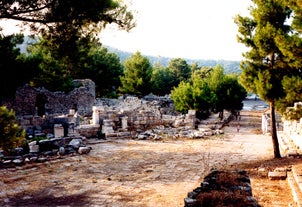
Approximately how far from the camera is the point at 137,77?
163 feet

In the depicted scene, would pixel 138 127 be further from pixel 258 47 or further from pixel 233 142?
pixel 258 47

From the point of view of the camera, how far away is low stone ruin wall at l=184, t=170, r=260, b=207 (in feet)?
19.1

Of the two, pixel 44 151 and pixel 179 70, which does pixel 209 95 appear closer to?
pixel 44 151

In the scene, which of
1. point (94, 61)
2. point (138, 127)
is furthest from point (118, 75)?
point (138, 127)

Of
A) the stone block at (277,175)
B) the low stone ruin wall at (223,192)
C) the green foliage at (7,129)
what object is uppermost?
the green foliage at (7,129)

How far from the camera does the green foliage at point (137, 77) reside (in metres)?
49.6

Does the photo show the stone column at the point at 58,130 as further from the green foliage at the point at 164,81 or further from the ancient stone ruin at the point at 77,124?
the green foliage at the point at 164,81

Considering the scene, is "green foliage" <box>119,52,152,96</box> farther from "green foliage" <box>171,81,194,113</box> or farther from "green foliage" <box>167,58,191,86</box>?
"green foliage" <box>167,58,191,86</box>

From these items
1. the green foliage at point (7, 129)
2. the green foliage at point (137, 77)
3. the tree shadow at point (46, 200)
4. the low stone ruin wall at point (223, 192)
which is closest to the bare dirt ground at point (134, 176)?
the tree shadow at point (46, 200)

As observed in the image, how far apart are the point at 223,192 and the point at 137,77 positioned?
1730 inches

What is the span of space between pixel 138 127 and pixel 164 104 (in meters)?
18.4

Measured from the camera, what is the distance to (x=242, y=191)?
6.53 m

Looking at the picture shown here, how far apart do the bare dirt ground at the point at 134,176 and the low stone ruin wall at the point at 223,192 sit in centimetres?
183

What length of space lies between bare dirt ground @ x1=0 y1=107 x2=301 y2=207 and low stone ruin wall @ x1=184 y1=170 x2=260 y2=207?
183cm
